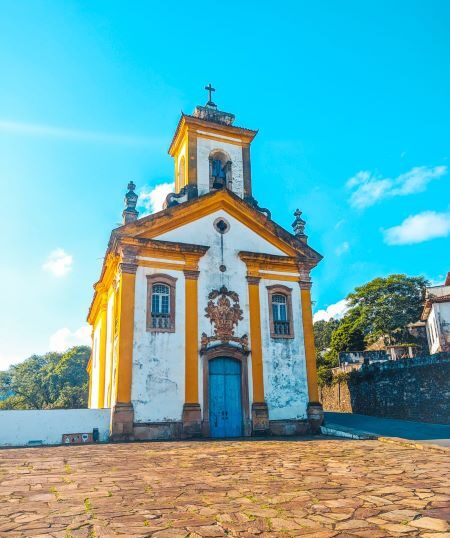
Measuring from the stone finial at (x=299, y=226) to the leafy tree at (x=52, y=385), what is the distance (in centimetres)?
2962

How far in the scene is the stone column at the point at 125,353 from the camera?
13.9m

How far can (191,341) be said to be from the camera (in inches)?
614

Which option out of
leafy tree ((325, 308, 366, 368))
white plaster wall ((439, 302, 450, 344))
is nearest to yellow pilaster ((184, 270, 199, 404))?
white plaster wall ((439, 302, 450, 344))

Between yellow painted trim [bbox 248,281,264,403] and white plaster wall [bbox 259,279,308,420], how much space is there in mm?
187

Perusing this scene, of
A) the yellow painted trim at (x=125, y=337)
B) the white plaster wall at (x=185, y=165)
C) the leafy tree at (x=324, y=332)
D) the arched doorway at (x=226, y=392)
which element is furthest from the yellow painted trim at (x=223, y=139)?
the leafy tree at (x=324, y=332)

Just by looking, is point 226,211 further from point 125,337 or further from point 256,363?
point 125,337

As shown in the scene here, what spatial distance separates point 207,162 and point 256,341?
→ 780 centimetres

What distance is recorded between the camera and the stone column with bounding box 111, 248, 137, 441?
1395cm

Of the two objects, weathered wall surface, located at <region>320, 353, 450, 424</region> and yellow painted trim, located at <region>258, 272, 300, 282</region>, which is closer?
weathered wall surface, located at <region>320, 353, 450, 424</region>

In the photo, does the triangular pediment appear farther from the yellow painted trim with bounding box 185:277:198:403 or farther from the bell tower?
the yellow painted trim with bounding box 185:277:198:403

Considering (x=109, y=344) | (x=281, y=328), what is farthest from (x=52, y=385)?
(x=281, y=328)

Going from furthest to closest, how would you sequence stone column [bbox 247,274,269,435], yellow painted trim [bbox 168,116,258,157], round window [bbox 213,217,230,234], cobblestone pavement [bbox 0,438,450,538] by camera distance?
yellow painted trim [bbox 168,116,258,157] → round window [bbox 213,217,230,234] → stone column [bbox 247,274,269,435] → cobblestone pavement [bbox 0,438,450,538]

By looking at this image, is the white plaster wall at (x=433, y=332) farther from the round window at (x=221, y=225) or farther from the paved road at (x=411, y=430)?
the round window at (x=221, y=225)

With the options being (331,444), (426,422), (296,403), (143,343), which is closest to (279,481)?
(331,444)
